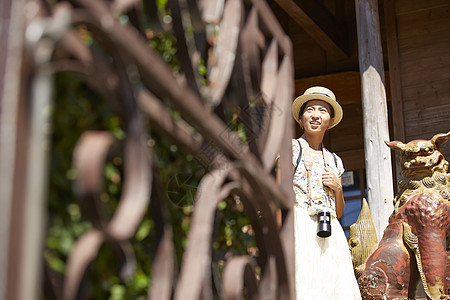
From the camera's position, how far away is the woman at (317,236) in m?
4.58

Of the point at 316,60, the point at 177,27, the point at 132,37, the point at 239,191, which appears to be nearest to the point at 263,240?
the point at 239,191

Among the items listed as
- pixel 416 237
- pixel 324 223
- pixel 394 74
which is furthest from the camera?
pixel 394 74

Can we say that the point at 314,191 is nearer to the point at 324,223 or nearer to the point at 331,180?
the point at 331,180

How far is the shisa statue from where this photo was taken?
5.16 metres

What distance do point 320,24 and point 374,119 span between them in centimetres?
296

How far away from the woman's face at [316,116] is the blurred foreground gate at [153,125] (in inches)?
99.3

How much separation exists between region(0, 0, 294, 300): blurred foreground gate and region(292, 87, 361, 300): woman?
7.22 feet

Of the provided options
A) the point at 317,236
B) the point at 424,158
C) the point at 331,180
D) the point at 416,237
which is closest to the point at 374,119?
the point at 424,158

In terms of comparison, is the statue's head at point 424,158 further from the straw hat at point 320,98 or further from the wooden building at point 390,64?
the wooden building at point 390,64

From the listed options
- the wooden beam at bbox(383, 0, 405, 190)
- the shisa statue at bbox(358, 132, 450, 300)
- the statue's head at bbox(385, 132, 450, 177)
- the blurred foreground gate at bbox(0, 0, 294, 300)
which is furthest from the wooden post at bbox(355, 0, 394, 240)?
the blurred foreground gate at bbox(0, 0, 294, 300)

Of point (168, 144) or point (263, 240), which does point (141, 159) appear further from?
point (263, 240)

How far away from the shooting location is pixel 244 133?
224 cm

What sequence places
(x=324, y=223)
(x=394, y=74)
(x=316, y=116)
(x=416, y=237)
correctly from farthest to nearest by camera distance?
(x=394, y=74)
(x=416, y=237)
(x=316, y=116)
(x=324, y=223)

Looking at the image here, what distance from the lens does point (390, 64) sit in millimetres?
8250
